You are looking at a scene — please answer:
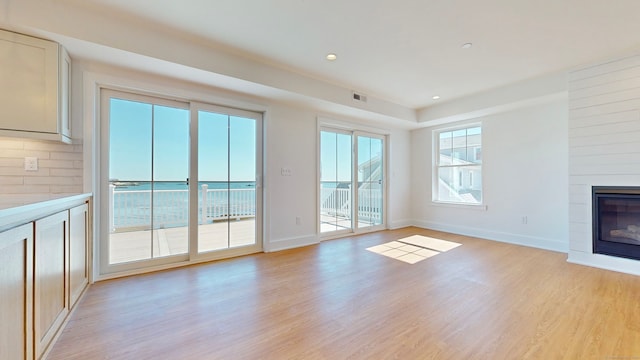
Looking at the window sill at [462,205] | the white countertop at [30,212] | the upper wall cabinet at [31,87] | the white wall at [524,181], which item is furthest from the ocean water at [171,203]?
→ the white wall at [524,181]

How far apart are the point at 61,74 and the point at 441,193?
6090 mm

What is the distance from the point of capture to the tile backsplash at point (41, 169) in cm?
238

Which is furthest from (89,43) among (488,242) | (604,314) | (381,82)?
(488,242)

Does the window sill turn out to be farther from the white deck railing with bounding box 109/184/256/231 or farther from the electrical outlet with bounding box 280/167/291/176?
the white deck railing with bounding box 109/184/256/231

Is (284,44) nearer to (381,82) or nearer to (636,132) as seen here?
(381,82)

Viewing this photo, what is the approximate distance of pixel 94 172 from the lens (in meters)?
2.79

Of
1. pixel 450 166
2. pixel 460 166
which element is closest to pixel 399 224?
pixel 450 166

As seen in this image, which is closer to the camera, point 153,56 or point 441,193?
point 153,56

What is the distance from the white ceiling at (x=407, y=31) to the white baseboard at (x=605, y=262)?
241 cm

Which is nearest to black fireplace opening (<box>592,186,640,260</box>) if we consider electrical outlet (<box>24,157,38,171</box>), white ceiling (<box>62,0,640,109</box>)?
white ceiling (<box>62,0,640,109</box>)

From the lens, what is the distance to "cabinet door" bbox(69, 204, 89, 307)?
84.8 inches

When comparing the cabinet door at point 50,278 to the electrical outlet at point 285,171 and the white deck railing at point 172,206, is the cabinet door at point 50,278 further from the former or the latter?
the electrical outlet at point 285,171

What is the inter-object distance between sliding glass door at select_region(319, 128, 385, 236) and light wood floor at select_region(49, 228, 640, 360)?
1.68 meters

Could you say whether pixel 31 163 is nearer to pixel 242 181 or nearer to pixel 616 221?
pixel 242 181
